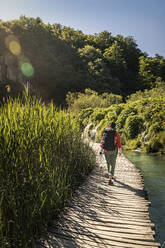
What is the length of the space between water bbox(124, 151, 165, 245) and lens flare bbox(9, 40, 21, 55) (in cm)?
2719

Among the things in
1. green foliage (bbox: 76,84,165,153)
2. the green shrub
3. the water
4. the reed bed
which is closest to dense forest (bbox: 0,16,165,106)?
green foliage (bbox: 76,84,165,153)

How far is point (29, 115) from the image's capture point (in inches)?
125

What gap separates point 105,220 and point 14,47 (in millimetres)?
32996

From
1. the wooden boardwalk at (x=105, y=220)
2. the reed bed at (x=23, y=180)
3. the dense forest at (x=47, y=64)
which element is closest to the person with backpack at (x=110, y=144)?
the wooden boardwalk at (x=105, y=220)

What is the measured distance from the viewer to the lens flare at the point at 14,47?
31.8 metres

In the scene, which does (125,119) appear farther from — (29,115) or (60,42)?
(60,42)

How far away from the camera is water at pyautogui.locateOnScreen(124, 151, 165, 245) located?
416 cm

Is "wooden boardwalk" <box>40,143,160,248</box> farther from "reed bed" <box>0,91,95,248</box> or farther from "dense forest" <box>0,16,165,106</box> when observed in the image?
"dense forest" <box>0,16,165,106</box>

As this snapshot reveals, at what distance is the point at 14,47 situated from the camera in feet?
106

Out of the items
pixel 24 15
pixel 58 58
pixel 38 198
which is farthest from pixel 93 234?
pixel 24 15

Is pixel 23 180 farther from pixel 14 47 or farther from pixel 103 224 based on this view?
pixel 14 47

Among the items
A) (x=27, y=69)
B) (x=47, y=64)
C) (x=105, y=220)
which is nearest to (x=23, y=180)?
(x=105, y=220)

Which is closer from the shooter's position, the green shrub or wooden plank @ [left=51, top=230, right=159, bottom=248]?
wooden plank @ [left=51, top=230, right=159, bottom=248]

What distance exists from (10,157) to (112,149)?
9.86ft
